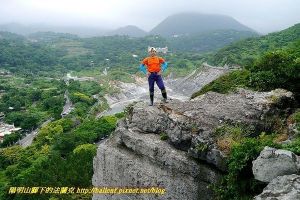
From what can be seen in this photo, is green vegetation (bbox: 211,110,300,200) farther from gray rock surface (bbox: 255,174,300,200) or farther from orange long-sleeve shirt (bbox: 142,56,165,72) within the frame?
orange long-sleeve shirt (bbox: 142,56,165,72)

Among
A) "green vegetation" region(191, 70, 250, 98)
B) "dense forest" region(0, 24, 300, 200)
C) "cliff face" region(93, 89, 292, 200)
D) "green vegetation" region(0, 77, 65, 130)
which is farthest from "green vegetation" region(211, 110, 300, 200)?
"green vegetation" region(0, 77, 65, 130)

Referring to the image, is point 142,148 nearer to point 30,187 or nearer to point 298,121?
point 298,121

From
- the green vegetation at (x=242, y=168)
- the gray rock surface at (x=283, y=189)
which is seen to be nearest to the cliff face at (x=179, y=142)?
the green vegetation at (x=242, y=168)

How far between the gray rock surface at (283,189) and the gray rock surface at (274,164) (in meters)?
0.30

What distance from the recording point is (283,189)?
10750mm

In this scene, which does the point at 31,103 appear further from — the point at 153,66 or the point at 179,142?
the point at 179,142

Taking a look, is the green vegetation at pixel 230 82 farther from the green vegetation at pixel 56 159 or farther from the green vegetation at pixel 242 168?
the green vegetation at pixel 56 159

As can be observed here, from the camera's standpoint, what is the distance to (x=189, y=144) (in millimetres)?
15914

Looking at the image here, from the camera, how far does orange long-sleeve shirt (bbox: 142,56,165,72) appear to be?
61.8 ft

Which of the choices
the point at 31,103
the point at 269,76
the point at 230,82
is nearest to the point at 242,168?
the point at 269,76

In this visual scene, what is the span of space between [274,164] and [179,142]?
16.5 ft

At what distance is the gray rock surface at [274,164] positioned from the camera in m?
11.4

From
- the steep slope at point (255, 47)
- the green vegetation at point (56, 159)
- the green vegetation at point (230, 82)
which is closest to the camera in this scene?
the green vegetation at point (230, 82)

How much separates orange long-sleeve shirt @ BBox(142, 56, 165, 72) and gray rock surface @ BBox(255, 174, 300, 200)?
879 centimetres
